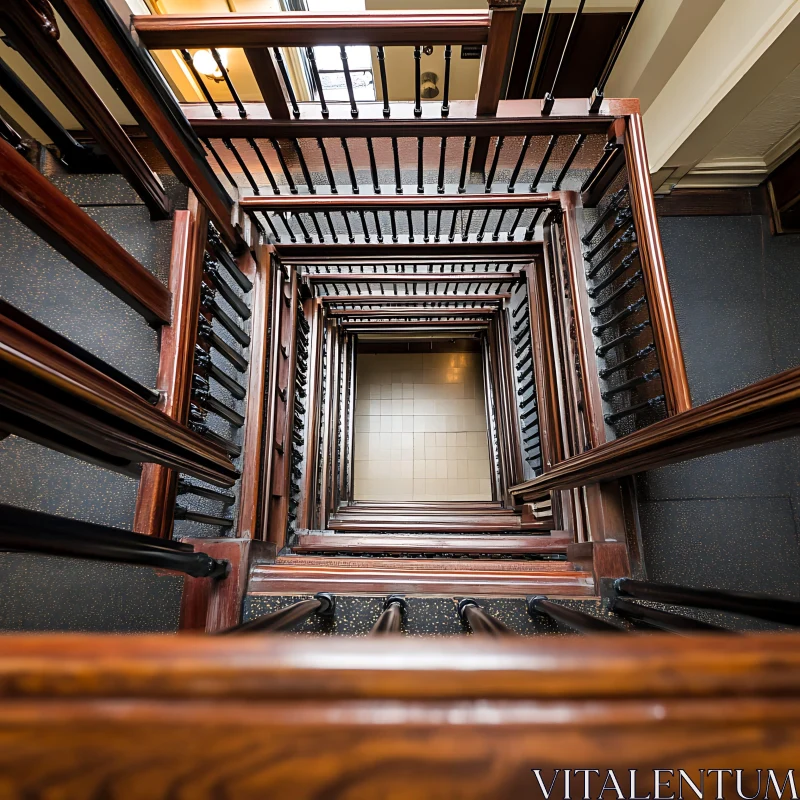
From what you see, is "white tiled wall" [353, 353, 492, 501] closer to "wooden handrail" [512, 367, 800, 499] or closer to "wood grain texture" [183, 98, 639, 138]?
"wood grain texture" [183, 98, 639, 138]

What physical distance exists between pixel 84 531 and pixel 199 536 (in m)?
1.21

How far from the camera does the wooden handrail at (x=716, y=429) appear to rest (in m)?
0.62

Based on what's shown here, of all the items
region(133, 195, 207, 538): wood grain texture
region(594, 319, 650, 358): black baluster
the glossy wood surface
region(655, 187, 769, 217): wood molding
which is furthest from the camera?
region(655, 187, 769, 217): wood molding

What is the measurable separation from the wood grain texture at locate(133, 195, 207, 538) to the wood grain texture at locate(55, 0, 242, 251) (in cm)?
15

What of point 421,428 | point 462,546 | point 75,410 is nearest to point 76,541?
point 75,410

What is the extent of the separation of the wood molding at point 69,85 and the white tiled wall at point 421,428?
433cm

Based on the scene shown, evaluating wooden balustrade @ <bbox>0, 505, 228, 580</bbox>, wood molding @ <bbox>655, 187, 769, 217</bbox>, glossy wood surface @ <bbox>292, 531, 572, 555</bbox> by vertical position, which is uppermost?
wood molding @ <bbox>655, 187, 769, 217</bbox>

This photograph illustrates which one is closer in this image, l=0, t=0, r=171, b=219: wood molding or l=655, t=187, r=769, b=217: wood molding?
l=0, t=0, r=171, b=219: wood molding

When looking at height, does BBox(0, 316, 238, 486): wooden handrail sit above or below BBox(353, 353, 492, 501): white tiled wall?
below

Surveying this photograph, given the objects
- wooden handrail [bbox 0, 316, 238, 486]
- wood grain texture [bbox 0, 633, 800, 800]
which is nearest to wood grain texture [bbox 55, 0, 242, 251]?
wooden handrail [bbox 0, 316, 238, 486]

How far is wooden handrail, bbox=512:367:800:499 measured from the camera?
620 millimetres

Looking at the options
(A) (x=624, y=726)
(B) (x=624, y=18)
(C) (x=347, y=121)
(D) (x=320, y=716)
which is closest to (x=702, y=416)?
(A) (x=624, y=726)

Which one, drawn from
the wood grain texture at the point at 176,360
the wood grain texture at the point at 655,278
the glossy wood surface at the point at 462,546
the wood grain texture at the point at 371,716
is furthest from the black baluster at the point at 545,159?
the wood grain texture at the point at 371,716

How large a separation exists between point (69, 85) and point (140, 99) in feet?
0.59
